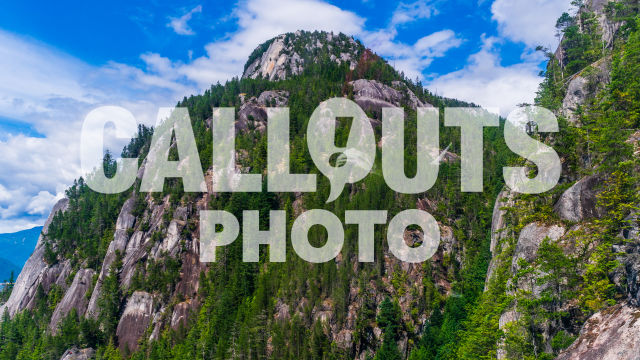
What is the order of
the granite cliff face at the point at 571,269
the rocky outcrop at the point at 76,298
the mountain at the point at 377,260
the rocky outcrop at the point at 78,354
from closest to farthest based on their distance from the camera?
the granite cliff face at the point at 571,269 < the mountain at the point at 377,260 < the rocky outcrop at the point at 78,354 < the rocky outcrop at the point at 76,298

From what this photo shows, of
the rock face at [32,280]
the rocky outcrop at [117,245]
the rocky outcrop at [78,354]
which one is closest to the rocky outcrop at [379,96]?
the rocky outcrop at [117,245]

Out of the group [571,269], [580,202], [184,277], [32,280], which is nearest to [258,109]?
[184,277]

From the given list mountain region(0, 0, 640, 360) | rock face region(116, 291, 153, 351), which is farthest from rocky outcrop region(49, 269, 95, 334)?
rock face region(116, 291, 153, 351)

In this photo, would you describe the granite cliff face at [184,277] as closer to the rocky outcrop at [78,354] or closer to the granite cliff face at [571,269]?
the rocky outcrop at [78,354]

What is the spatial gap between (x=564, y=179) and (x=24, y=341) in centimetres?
14965

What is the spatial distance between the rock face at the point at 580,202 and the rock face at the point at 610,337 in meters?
9.87

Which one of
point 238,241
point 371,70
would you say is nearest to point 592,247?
point 238,241

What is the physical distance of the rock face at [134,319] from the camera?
105 metres

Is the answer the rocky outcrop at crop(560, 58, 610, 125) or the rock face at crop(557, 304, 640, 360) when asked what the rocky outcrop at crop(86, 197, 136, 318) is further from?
the rocky outcrop at crop(560, 58, 610, 125)

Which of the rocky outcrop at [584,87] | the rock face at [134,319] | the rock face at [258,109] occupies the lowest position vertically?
the rock face at [134,319]

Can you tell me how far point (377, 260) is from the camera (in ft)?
312

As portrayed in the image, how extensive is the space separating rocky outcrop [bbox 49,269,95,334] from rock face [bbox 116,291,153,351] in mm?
21554

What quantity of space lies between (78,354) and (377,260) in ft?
266

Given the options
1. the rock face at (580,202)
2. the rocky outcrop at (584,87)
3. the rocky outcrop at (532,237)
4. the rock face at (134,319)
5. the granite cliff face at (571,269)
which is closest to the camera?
the granite cliff face at (571,269)
